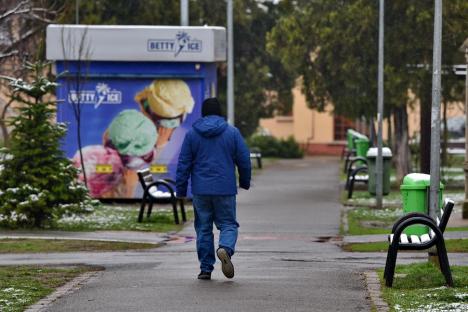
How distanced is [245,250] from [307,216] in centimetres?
734

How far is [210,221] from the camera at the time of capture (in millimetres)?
12984

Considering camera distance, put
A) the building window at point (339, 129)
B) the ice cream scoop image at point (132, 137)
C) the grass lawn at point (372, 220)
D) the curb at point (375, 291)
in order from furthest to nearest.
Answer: the building window at point (339, 129), the ice cream scoop image at point (132, 137), the grass lawn at point (372, 220), the curb at point (375, 291)

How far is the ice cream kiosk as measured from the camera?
2706 centimetres

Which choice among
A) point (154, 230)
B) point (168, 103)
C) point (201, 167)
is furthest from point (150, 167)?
point (201, 167)

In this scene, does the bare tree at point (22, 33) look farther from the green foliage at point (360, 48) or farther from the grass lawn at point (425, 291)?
the grass lawn at point (425, 291)

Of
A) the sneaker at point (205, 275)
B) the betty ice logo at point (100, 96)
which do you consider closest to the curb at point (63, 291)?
the sneaker at point (205, 275)

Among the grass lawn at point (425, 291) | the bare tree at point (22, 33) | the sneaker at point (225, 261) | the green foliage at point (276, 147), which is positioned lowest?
the green foliage at point (276, 147)

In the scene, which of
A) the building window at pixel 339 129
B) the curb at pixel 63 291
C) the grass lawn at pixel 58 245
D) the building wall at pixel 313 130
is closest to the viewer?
the curb at pixel 63 291

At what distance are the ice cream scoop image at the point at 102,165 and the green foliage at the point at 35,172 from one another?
7158 millimetres

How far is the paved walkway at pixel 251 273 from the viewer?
36.1 ft

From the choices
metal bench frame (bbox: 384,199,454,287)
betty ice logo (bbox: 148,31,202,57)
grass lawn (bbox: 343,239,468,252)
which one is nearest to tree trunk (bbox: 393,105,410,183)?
betty ice logo (bbox: 148,31,202,57)

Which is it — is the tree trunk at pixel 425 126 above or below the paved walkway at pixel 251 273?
above

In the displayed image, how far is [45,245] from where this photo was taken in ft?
58.0

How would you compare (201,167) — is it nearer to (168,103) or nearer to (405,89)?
(168,103)
